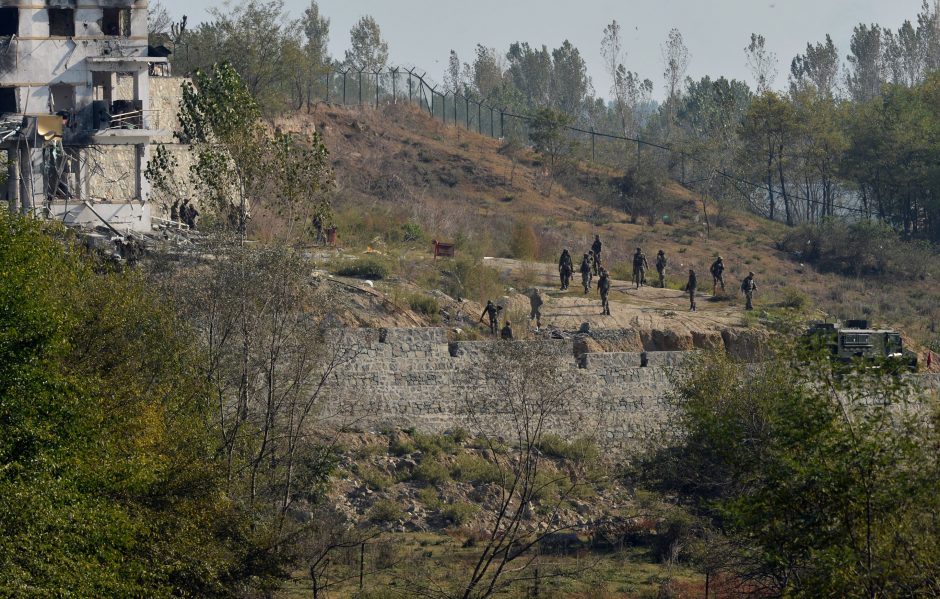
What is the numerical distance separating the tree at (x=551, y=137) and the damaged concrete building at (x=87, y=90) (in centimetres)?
3287

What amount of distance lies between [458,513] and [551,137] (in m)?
42.6

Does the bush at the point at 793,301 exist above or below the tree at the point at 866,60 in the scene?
below

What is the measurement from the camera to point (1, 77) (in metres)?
37.8

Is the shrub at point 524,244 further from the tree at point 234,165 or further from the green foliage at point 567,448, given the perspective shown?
the tree at point 234,165

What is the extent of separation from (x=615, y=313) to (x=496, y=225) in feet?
50.1

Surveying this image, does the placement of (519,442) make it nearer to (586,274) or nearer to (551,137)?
(586,274)

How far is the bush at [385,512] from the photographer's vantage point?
28516 millimetres

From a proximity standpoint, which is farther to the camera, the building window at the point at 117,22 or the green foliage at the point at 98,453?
the building window at the point at 117,22

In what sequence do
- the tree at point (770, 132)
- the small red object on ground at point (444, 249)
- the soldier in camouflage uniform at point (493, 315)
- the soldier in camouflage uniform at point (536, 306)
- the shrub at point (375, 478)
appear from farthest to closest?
the tree at point (770, 132), the small red object on ground at point (444, 249), the soldier in camouflage uniform at point (536, 306), the soldier in camouflage uniform at point (493, 315), the shrub at point (375, 478)

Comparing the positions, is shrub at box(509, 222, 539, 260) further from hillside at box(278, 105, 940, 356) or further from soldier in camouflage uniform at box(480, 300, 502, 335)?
soldier in camouflage uniform at box(480, 300, 502, 335)

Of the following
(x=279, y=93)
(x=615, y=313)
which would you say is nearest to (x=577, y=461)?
(x=615, y=313)

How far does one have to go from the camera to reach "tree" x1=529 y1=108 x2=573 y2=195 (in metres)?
69.3

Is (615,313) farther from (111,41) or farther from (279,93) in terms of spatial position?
(279,93)

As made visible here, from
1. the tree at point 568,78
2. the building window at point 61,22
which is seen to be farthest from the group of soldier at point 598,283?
the tree at point 568,78
